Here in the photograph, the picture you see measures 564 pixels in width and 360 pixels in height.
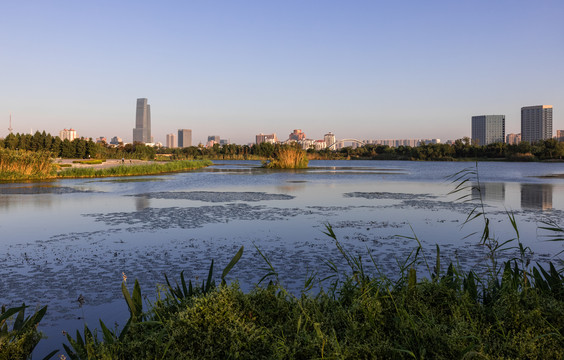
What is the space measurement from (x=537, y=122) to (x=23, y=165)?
208924mm

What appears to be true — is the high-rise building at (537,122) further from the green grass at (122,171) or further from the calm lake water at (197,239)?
the calm lake water at (197,239)

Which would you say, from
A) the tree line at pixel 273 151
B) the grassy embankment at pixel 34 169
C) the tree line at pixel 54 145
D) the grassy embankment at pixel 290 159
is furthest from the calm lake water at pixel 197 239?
the tree line at pixel 54 145

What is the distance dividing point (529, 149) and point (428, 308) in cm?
9119

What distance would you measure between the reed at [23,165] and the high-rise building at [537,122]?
639 ft

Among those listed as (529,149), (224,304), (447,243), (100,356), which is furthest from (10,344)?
(529,149)

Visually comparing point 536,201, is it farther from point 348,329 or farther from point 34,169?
point 34,169

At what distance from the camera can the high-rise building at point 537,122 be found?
184 meters

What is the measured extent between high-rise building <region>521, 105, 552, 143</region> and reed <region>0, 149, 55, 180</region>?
639 feet

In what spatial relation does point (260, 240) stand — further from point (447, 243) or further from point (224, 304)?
point (224, 304)

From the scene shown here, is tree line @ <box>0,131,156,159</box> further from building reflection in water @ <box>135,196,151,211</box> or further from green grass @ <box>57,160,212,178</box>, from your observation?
building reflection in water @ <box>135,196,151,211</box>

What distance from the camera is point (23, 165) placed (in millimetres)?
26906

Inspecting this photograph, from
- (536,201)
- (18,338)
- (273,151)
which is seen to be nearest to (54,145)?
(273,151)

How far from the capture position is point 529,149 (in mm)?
81938

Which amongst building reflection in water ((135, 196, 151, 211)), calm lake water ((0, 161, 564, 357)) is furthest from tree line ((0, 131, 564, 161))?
calm lake water ((0, 161, 564, 357))
